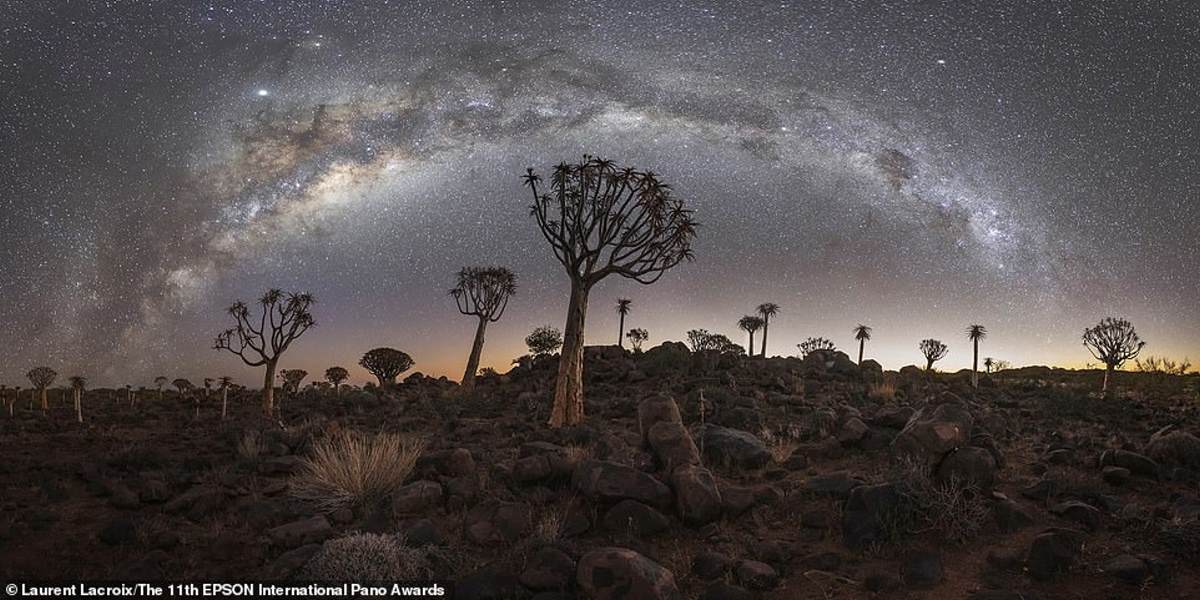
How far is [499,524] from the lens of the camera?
26.2 ft

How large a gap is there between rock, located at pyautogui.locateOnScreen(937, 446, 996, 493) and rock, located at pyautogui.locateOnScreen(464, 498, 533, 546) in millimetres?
5916

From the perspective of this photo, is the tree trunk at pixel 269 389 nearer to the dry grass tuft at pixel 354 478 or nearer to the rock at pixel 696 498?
the dry grass tuft at pixel 354 478

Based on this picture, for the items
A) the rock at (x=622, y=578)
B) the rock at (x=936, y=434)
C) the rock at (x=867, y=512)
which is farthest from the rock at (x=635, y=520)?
the rock at (x=936, y=434)

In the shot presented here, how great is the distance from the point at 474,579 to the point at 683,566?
7.74 ft

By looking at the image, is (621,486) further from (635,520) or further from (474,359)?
(474,359)

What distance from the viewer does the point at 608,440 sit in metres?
13.5

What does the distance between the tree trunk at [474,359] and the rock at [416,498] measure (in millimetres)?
21962

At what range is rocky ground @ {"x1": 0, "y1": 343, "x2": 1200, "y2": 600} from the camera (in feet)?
21.7

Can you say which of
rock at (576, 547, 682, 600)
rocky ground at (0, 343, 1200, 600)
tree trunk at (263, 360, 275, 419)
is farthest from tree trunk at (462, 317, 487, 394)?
rock at (576, 547, 682, 600)

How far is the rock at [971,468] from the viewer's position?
875 cm

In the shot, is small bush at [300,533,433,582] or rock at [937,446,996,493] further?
rock at [937,446,996,493]

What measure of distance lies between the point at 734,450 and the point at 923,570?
15.9 ft

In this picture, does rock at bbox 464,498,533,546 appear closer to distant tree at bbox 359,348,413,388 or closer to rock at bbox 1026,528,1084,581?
rock at bbox 1026,528,1084,581

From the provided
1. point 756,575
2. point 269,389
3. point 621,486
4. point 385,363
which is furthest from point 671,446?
point 385,363
